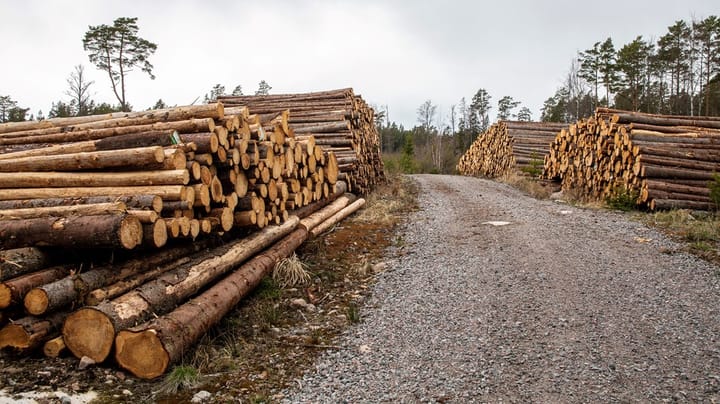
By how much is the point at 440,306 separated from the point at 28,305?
12.8ft

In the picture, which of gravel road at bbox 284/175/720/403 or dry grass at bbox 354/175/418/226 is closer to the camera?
gravel road at bbox 284/175/720/403

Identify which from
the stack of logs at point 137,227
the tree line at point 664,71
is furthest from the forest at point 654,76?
the stack of logs at point 137,227

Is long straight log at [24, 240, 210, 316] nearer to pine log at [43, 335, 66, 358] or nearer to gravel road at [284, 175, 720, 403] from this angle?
pine log at [43, 335, 66, 358]

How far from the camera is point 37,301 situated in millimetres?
3852

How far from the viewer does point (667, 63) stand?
35.1m

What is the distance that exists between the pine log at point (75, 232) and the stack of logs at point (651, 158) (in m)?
10.4

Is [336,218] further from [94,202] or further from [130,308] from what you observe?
[130,308]

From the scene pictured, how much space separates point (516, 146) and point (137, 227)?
2022 centimetres

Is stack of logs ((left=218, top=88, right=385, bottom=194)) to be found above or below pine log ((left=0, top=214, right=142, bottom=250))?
above

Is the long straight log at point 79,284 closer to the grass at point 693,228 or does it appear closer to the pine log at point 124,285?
the pine log at point 124,285

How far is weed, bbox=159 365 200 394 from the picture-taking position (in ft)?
11.7

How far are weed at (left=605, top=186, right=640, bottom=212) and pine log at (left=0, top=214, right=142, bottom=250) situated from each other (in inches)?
401

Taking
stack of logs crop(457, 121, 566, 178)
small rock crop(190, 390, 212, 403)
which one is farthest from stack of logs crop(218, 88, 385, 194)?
small rock crop(190, 390, 212, 403)

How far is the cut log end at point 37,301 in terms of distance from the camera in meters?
3.84
